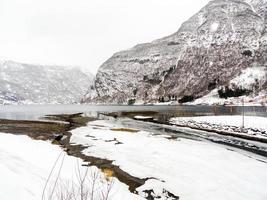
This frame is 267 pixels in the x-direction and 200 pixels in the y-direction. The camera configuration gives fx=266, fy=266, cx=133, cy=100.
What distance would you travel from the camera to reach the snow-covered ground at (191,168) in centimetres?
1350

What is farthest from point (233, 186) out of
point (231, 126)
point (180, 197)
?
point (231, 126)

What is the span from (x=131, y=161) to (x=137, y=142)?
29.2ft

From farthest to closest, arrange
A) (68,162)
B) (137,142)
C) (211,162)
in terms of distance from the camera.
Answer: (137,142), (211,162), (68,162)

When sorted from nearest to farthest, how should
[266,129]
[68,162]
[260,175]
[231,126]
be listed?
[260,175] → [68,162] → [266,129] → [231,126]

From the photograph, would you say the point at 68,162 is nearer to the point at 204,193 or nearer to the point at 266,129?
the point at 204,193

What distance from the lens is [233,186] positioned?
1408 centimetres

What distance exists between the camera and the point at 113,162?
19.6 metres

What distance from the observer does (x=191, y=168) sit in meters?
17.7

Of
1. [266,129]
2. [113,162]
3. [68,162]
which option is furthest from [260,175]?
[266,129]

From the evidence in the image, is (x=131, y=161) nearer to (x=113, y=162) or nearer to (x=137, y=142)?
(x=113, y=162)

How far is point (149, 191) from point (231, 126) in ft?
106

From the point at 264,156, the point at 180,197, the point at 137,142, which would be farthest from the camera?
the point at 137,142

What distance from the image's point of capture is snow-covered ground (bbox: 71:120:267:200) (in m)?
13.5

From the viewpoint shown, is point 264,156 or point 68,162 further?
point 264,156
